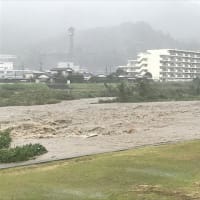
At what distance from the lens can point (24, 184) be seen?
10203mm

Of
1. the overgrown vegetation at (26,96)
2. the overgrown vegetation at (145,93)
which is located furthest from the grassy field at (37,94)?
the overgrown vegetation at (145,93)

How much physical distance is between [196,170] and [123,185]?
255 cm

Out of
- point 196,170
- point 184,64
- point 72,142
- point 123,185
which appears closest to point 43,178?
point 123,185

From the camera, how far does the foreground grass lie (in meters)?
9.21

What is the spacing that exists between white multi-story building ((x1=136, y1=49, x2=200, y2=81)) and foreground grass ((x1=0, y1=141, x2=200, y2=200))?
11006 centimetres

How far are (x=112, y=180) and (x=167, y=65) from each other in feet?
393

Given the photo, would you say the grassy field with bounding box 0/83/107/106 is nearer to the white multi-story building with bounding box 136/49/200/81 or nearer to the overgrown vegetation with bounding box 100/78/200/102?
the overgrown vegetation with bounding box 100/78/200/102

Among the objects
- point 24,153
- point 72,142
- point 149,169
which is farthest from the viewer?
point 72,142

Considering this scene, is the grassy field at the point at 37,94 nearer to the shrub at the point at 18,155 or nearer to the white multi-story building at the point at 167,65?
the white multi-story building at the point at 167,65

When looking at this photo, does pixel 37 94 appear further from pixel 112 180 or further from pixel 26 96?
pixel 112 180

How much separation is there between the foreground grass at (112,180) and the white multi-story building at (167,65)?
11006 centimetres

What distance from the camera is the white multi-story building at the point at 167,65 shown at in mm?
126062

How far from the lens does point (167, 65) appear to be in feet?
422

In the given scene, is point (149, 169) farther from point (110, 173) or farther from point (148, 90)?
point (148, 90)
